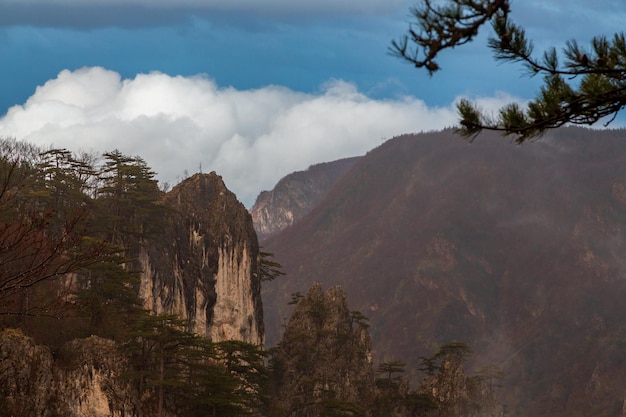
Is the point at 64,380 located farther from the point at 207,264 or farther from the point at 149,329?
the point at 207,264

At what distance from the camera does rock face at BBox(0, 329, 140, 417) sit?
44719 millimetres

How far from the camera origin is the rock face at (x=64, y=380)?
44719mm

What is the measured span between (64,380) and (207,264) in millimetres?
30069

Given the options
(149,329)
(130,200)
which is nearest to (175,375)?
(149,329)

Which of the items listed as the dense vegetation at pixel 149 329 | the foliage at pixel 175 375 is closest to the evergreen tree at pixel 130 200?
the dense vegetation at pixel 149 329

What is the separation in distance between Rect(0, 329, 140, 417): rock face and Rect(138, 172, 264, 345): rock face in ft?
65.7

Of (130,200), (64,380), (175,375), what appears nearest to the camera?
(64,380)

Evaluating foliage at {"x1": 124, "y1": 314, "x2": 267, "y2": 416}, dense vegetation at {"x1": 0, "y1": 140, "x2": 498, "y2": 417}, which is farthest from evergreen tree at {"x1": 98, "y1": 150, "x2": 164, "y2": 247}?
foliage at {"x1": 124, "y1": 314, "x2": 267, "y2": 416}

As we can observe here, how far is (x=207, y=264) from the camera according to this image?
77.6 meters

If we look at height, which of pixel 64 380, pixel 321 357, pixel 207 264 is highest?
pixel 207 264

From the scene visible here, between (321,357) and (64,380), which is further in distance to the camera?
(321,357)

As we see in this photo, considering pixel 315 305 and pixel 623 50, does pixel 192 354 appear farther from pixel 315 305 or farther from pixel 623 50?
pixel 623 50

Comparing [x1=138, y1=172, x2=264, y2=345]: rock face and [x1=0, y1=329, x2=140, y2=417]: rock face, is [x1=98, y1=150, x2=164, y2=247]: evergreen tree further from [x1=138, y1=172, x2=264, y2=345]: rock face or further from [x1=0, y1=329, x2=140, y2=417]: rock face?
[x1=0, y1=329, x2=140, y2=417]: rock face

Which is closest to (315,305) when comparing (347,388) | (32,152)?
(347,388)
